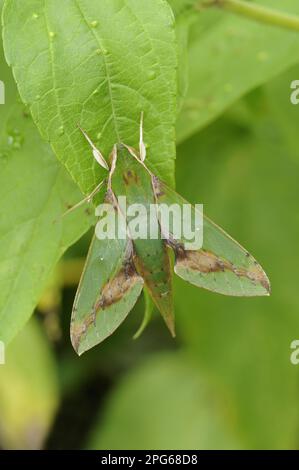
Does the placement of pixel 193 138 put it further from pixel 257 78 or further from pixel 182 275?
pixel 182 275

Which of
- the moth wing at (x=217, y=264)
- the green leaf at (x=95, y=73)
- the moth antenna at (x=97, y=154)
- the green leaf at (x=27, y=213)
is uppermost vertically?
the green leaf at (x=95, y=73)

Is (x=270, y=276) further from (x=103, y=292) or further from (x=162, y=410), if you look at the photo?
(x=103, y=292)

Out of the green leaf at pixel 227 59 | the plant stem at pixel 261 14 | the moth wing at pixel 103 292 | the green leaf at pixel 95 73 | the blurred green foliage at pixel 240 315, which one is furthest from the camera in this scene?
the blurred green foliage at pixel 240 315

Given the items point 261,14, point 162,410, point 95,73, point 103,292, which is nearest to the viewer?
point 95,73

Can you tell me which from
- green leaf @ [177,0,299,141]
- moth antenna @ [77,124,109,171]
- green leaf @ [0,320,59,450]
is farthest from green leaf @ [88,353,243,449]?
moth antenna @ [77,124,109,171]

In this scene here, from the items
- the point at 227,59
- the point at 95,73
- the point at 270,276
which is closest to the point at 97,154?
the point at 95,73

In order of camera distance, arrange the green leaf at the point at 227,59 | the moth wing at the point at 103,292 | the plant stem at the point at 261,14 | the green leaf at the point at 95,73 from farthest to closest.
A: the green leaf at the point at 227,59
the plant stem at the point at 261,14
the moth wing at the point at 103,292
the green leaf at the point at 95,73

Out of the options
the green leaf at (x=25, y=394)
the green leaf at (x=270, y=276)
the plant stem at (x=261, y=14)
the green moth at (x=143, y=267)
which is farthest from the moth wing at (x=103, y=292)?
the green leaf at (x=25, y=394)

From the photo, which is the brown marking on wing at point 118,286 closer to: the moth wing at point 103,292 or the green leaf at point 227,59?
the moth wing at point 103,292
